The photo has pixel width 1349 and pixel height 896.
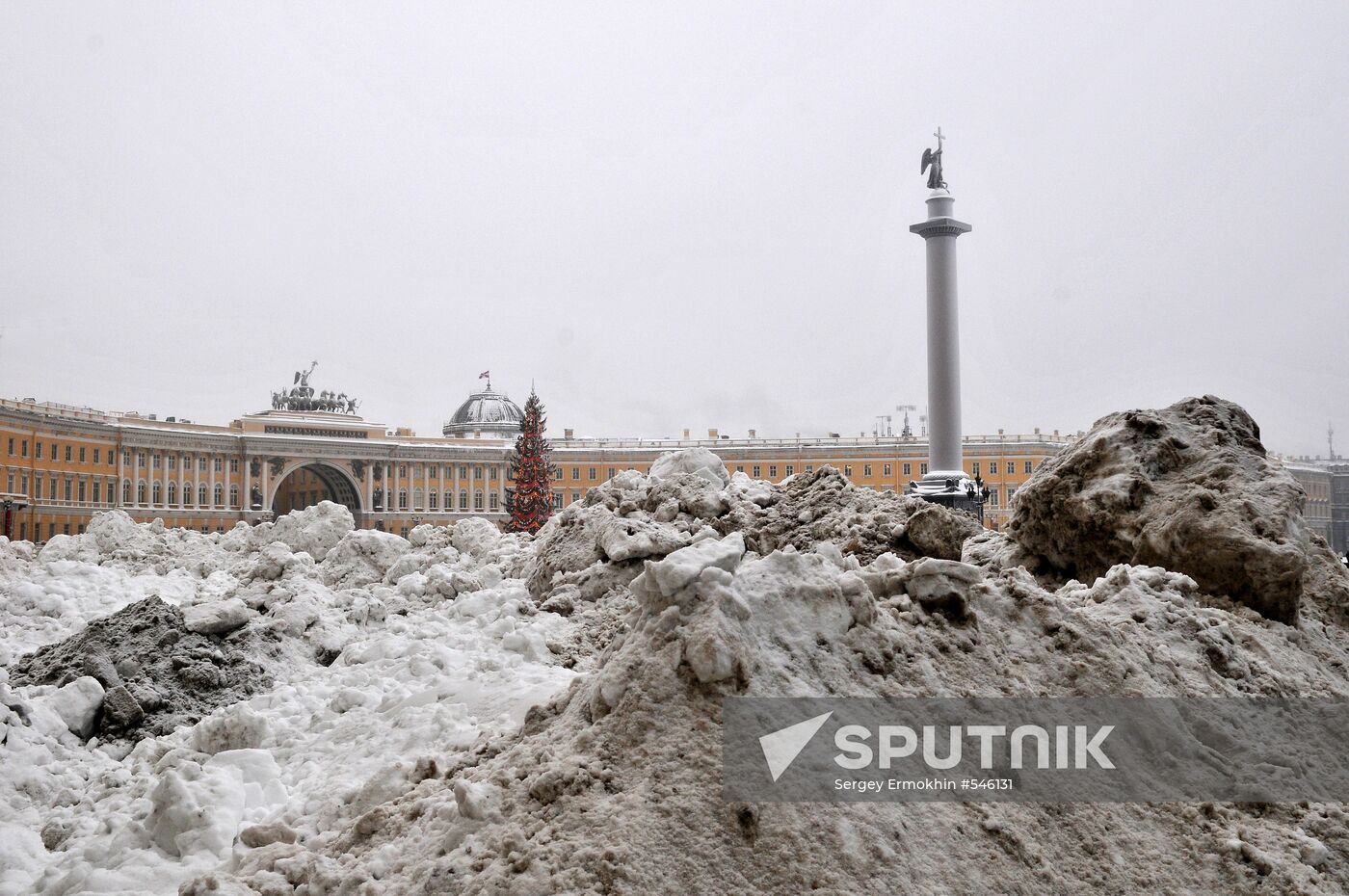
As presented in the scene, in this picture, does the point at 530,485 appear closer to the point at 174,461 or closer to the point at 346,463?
the point at 346,463

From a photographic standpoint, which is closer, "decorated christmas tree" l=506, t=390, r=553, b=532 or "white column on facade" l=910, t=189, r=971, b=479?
"white column on facade" l=910, t=189, r=971, b=479

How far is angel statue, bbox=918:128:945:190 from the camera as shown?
32.3m

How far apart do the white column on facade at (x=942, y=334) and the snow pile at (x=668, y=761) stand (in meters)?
24.0

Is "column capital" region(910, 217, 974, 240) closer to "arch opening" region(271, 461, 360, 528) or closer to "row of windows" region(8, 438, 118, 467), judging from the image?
"row of windows" region(8, 438, 118, 467)

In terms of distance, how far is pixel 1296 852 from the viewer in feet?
13.9

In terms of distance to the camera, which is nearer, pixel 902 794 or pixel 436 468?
pixel 902 794

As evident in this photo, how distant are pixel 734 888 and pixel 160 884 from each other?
2385mm

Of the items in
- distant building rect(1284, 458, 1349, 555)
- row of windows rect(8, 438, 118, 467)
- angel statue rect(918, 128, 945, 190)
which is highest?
angel statue rect(918, 128, 945, 190)

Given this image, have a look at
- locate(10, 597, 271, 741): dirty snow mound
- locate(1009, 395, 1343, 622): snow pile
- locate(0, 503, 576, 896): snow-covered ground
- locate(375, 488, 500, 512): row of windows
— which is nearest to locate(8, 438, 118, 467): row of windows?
locate(375, 488, 500, 512): row of windows

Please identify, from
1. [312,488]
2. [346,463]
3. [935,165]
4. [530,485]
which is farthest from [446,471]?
[935,165]

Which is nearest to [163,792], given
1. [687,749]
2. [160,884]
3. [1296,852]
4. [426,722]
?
[160,884]

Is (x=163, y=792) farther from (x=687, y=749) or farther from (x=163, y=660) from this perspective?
(x=163, y=660)

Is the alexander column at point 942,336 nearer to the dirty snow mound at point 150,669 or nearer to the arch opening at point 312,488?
the dirty snow mound at point 150,669

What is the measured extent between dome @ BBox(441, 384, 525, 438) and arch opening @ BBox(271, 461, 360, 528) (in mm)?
12559
